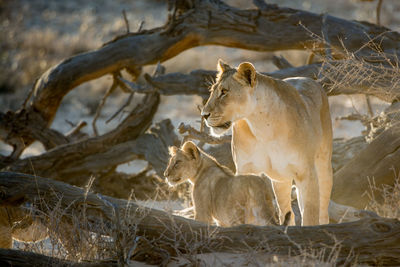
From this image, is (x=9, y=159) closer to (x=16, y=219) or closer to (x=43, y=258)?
(x=16, y=219)

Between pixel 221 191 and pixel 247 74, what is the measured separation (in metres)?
1.28

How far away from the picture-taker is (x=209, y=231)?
5734 millimetres

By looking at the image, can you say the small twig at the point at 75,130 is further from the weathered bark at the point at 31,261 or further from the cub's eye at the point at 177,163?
the weathered bark at the point at 31,261

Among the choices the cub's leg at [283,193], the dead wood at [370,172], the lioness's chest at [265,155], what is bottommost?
the dead wood at [370,172]

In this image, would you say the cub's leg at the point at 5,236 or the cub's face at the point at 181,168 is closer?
the cub's leg at the point at 5,236

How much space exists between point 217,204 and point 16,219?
205 cm

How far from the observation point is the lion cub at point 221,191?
21.0 ft

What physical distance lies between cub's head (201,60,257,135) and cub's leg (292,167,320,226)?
2.91 feet

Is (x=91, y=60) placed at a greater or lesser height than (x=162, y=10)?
greater

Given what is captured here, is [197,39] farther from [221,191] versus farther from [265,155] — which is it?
[265,155]

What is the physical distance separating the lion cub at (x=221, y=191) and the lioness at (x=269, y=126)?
0.24m

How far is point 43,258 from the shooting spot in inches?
206

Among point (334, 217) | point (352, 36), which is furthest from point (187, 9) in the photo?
point (334, 217)

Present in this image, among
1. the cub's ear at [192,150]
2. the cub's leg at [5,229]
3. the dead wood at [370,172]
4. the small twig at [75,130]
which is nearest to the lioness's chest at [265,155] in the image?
the cub's ear at [192,150]
